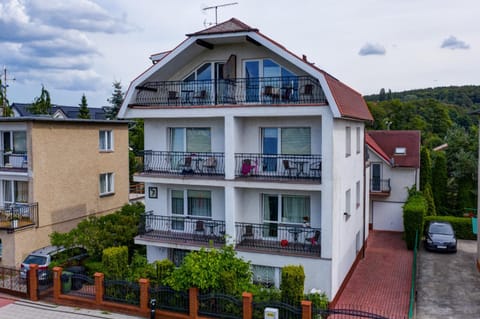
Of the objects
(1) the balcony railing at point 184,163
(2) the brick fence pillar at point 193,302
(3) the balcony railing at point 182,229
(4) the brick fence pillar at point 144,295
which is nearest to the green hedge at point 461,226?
(3) the balcony railing at point 182,229

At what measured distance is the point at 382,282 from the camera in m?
17.9

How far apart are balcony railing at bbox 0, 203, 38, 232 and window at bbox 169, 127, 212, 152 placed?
7838 millimetres

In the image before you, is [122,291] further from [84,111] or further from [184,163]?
[84,111]

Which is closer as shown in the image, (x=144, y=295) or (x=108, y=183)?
(x=144, y=295)

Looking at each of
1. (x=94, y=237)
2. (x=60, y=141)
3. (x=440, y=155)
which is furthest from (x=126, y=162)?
(x=440, y=155)

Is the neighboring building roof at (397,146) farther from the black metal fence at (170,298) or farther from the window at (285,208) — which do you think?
the black metal fence at (170,298)

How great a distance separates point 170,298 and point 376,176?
17989 millimetres

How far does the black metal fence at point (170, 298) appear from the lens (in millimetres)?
13883

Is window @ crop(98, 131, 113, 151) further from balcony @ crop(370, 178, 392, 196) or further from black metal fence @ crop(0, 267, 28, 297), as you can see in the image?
balcony @ crop(370, 178, 392, 196)

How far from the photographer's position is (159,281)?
14.8 metres

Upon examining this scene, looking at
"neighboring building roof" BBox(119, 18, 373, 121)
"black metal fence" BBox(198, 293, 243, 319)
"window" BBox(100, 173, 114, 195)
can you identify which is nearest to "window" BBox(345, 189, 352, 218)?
"neighboring building roof" BBox(119, 18, 373, 121)

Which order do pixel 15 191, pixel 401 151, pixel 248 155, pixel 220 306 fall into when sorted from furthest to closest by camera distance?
pixel 401 151
pixel 15 191
pixel 248 155
pixel 220 306

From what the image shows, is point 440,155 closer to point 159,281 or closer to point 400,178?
point 400,178

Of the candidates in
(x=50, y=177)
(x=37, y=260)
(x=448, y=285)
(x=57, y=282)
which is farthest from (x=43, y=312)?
(x=448, y=285)
